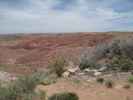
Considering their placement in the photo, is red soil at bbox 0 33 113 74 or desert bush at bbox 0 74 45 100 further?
red soil at bbox 0 33 113 74

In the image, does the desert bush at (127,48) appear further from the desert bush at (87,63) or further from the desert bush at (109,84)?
the desert bush at (109,84)

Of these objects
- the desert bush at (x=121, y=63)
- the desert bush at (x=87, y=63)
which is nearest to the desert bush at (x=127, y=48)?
the desert bush at (x=121, y=63)

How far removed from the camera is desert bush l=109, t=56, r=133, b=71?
539 inches

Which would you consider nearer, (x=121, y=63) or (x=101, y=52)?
(x=121, y=63)

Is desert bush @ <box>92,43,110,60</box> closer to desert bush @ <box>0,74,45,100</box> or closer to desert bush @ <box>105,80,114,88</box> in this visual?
desert bush @ <box>105,80,114,88</box>

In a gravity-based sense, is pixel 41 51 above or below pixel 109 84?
below

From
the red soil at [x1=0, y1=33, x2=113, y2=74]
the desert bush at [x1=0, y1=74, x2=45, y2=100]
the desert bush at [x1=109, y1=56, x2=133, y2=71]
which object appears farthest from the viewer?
the red soil at [x1=0, y1=33, x2=113, y2=74]

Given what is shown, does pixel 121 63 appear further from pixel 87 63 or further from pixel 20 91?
pixel 20 91

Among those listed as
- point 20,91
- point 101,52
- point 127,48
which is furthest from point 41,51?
point 20,91

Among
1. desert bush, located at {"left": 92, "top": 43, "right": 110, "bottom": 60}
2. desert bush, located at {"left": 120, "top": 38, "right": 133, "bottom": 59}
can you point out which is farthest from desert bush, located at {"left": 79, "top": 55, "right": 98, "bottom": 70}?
desert bush, located at {"left": 120, "top": 38, "right": 133, "bottom": 59}

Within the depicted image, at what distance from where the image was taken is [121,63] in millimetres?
13984

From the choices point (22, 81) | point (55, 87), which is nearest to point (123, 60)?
point (55, 87)

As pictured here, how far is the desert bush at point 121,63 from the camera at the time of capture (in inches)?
539

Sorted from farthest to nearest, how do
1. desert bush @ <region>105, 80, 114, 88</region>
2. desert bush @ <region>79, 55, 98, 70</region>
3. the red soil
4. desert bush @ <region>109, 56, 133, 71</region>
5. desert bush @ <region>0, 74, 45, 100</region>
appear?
1. the red soil
2. desert bush @ <region>79, 55, 98, 70</region>
3. desert bush @ <region>109, 56, 133, 71</region>
4. desert bush @ <region>105, 80, 114, 88</region>
5. desert bush @ <region>0, 74, 45, 100</region>
